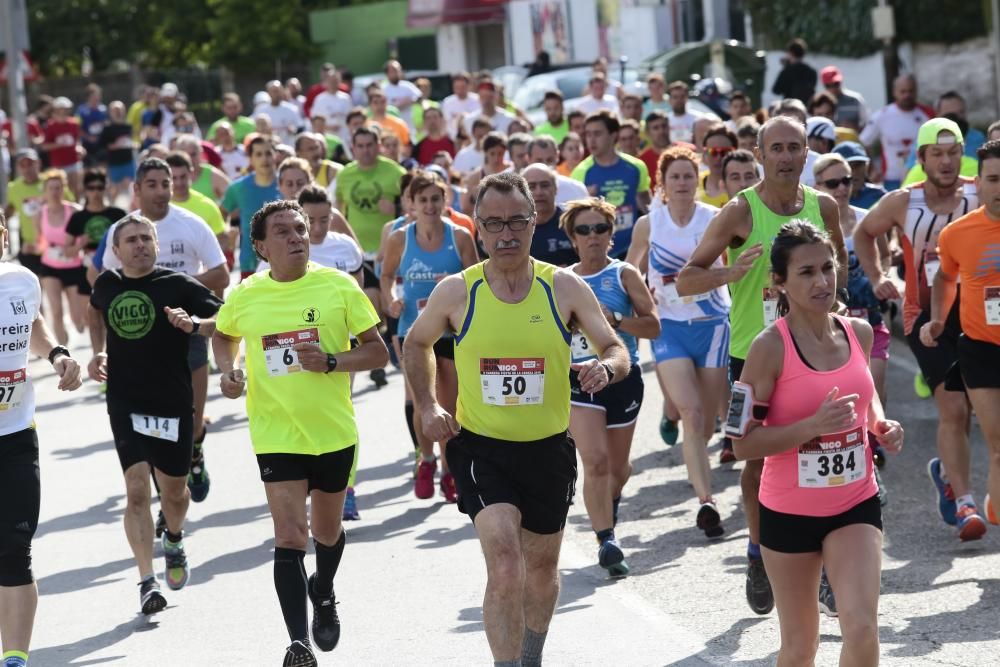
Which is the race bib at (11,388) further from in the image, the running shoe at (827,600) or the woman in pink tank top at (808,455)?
the running shoe at (827,600)

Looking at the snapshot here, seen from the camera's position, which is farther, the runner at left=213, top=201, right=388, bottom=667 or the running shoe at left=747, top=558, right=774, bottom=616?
the running shoe at left=747, top=558, right=774, bottom=616

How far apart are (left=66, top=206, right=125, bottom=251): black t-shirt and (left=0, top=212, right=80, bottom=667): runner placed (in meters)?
7.74

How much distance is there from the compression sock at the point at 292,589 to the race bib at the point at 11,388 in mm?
1177

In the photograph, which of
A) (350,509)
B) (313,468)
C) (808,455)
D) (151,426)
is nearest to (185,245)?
(350,509)

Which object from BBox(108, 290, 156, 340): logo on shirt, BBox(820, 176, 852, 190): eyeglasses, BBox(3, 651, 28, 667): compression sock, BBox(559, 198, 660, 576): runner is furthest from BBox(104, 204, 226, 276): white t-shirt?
BBox(3, 651, 28, 667): compression sock

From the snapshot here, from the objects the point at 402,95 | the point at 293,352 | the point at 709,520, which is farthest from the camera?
the point at 402,95

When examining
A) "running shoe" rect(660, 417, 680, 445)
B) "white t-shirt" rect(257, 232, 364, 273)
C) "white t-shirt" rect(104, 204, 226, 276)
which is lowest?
"running shoe" rect(660, 417, 680, 445)

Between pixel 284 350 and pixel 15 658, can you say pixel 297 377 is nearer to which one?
pixel 284 350

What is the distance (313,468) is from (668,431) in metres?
5.02

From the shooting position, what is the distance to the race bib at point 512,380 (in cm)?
658

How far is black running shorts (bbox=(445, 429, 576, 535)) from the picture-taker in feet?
21.7

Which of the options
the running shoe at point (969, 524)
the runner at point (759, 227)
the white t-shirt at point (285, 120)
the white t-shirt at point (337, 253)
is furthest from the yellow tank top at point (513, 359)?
the white t-shirt at point (285, 120)

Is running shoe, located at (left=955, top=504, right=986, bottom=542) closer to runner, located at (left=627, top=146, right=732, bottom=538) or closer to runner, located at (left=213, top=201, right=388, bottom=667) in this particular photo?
runner, located at (left=627, top=146, right=732, bottom=538)

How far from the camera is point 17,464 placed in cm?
722
